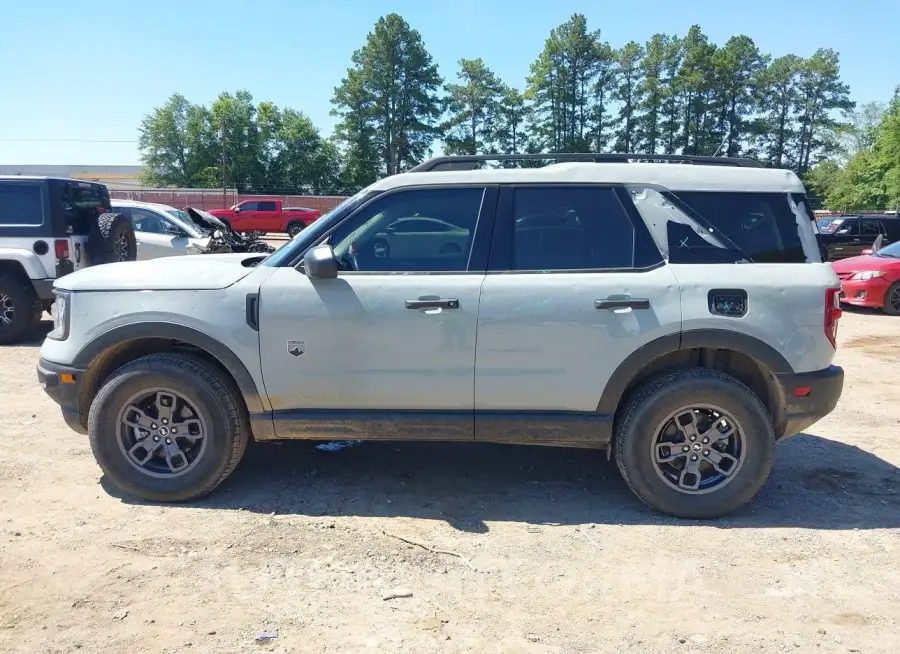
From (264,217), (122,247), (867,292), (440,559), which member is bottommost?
(440,559)

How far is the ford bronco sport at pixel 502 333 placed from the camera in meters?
3.89

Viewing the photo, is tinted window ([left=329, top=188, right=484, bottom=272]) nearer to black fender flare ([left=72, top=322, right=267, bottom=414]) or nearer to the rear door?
the rear door

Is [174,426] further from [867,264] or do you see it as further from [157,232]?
[867,264]

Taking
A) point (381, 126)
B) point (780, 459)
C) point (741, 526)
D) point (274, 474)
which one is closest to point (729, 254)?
point (741, 526)

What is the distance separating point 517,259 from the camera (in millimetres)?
4023

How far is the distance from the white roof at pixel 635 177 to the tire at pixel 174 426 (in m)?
1.51

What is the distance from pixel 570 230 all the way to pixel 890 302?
10.7 m

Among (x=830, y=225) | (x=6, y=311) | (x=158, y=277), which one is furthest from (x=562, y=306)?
(x=830, y=225)

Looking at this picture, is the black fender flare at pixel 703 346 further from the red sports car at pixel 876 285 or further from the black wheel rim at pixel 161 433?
the red sports car at pixel 876 285

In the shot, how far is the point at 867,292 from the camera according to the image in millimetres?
12133

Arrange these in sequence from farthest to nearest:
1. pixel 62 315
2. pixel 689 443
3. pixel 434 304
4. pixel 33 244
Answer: pixel 33 244 < pixel 62 315 < pixel 689 443 < pixel 434 304

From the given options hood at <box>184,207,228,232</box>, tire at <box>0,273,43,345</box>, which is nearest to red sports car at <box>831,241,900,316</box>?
hood at <box>184,207,228,232</box>

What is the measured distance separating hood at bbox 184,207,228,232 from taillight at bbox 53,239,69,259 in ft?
9.36

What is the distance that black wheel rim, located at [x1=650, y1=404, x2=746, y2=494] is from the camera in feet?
13.1
